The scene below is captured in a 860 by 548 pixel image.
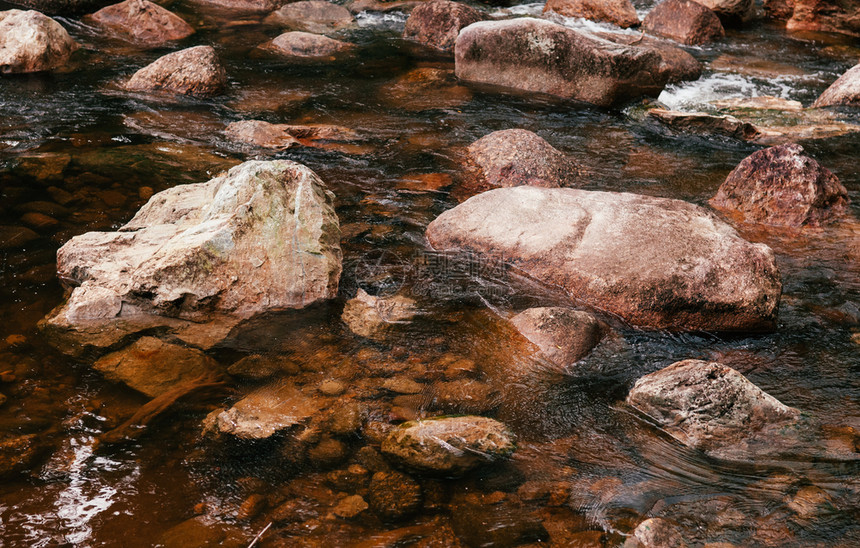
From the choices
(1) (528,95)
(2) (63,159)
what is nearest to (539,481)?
(2) (63,159)

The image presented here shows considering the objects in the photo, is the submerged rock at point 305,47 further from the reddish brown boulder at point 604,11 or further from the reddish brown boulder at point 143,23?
the reddish brown boulder at point 604,11

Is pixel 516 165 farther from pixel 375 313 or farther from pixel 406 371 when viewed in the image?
pixel 406 371

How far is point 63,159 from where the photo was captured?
6594 mm

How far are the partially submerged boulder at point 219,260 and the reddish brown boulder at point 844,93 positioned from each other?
7568 mm

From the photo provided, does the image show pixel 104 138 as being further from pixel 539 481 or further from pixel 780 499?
pixel 780 499

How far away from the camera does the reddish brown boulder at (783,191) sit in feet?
19.5

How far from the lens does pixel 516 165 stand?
6543mm

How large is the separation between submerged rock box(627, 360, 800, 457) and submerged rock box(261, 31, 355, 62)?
859 cm

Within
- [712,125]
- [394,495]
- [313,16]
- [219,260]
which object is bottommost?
[394,495]

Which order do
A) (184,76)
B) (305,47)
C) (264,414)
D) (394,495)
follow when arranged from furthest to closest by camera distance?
1. (305,47)
2. (184,76)
3. (264,414)
4. (394,495)

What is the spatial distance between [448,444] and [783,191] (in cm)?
445

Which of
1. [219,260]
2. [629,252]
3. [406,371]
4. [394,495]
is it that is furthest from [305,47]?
[394,495]

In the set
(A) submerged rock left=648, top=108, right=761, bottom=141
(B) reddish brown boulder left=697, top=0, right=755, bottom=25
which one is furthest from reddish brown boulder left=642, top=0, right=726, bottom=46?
(A) submerged rock left=648, top=108, right=761, bottom=141

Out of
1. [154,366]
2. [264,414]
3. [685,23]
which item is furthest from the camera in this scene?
[685,23]
